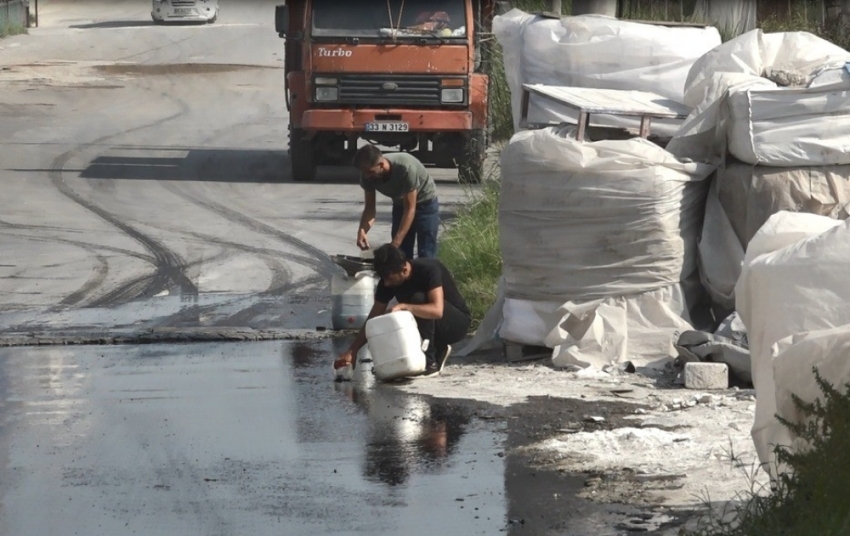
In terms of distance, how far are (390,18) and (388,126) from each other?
1.30 meters

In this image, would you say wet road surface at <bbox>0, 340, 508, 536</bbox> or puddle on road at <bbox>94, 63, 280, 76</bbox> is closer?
wet road surface at <bbox>0, 340, 508, 536</bbox>

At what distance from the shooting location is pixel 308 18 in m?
17.1

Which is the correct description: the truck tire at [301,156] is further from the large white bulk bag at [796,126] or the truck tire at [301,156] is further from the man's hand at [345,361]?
the large white bulk bag at [796,126]

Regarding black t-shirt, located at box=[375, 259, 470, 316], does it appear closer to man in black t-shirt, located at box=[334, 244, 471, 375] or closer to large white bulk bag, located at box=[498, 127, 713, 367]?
man in black t-shirt, located at box=[334, 244, 471, 375]

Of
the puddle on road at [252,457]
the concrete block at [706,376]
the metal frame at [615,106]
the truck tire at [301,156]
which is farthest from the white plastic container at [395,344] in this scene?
the truck tire at [301,156]

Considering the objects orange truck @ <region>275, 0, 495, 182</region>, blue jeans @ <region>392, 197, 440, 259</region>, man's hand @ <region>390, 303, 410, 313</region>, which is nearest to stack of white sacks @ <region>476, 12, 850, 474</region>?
man's hand @ <region>390, 303, 410, 313</region>

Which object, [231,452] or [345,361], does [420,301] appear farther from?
[231,452]

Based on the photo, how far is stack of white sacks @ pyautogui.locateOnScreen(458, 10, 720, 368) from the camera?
8.20 meters

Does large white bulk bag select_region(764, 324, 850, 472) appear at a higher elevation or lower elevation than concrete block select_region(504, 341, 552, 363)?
higher

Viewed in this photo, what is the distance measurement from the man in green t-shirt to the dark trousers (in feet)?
3.73

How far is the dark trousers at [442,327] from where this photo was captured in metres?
8.29

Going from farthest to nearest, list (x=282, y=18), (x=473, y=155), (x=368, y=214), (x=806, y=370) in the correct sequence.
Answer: (x=282, y=18)
(x=473, y=155)
(x=368, y=214)
(x=806, y=370)

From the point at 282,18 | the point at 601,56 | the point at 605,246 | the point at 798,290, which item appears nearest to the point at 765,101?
the point at 605,246

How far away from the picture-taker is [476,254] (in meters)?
10.6
